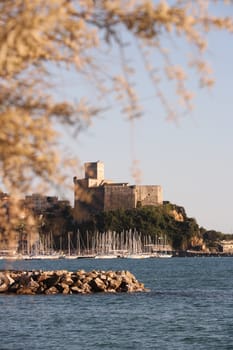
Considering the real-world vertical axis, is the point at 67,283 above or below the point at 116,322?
above

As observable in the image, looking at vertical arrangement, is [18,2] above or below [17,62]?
above

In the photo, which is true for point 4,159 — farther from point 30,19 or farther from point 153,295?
point 153,295

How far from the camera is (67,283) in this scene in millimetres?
57938

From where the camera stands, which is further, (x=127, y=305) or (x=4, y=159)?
(x=127, y=305)

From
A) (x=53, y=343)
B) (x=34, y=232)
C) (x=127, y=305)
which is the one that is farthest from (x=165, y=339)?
(x=34, y=232)

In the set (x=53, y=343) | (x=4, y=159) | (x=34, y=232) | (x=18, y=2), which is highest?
(x=18, y=2)

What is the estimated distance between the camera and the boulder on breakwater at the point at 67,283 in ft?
187

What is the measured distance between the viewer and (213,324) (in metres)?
37.7

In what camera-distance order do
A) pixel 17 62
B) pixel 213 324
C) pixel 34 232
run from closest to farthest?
pixel 17 62 < pixel 34 232 < pixel 213 324

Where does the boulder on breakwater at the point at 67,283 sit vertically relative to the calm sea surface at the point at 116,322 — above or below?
above

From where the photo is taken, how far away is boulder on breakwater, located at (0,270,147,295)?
57.0m

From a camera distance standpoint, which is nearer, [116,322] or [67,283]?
[116,322]

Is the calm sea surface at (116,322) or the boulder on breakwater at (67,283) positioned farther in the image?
the boulder on breakwater at (67,283)

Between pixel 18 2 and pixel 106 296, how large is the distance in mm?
52656
